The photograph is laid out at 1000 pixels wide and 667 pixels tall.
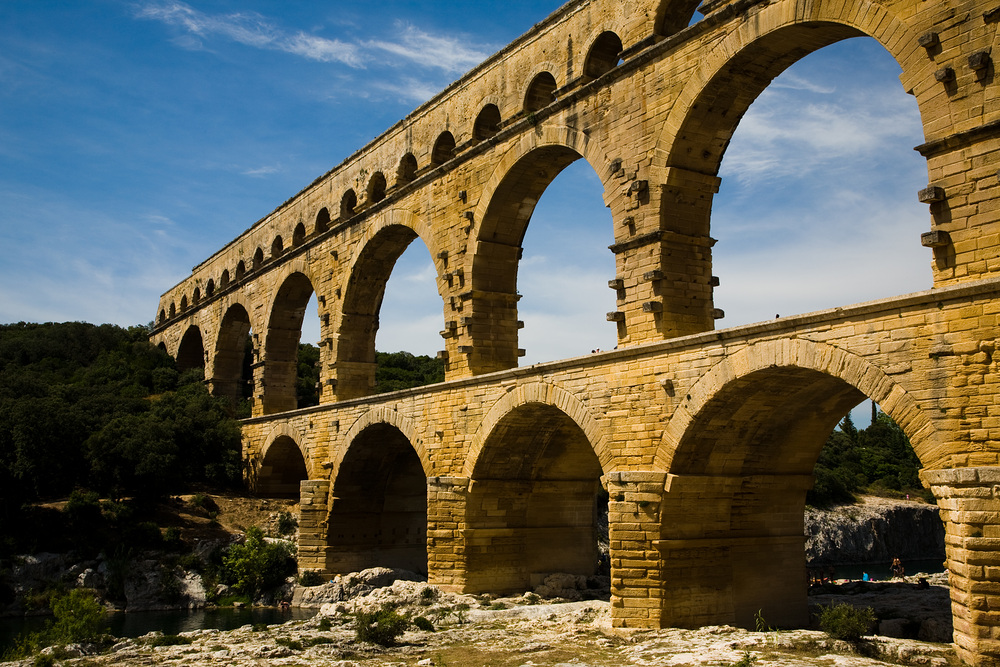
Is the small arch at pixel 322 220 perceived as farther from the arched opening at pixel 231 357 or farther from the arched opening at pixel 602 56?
the arched opening at pixel 602 56

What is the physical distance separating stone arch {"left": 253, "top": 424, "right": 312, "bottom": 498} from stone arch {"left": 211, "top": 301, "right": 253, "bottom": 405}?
6318 millimetres

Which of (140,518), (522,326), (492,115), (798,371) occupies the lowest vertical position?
(140,518)

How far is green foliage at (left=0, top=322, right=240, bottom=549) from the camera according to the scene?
2191cm

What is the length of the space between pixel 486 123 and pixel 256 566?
39.8 ft

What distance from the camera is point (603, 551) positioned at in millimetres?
29562

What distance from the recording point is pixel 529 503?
16906mm

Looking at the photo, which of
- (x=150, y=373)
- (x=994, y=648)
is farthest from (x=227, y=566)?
(x=994, y=648)

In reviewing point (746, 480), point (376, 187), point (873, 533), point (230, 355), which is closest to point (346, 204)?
point (376, 187)

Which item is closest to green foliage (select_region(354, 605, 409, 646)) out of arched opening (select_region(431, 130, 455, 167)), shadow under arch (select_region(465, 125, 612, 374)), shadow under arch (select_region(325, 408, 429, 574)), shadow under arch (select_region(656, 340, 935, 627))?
shadow under arch (select_region(656, 340, 935, 627))

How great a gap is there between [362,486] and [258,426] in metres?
6.01

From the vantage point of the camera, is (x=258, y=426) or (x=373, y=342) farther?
(x=258, y=426)

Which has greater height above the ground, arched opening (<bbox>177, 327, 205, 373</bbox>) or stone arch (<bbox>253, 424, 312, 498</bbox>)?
arched opening (<bbox>177, 327, 205, 373</bbox>)

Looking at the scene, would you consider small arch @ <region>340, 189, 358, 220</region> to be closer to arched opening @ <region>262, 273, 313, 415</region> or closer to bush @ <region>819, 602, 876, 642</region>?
arched opening @ <region>262, 273, 313, 415</region>

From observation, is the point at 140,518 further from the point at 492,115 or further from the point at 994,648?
the point at 994,648
